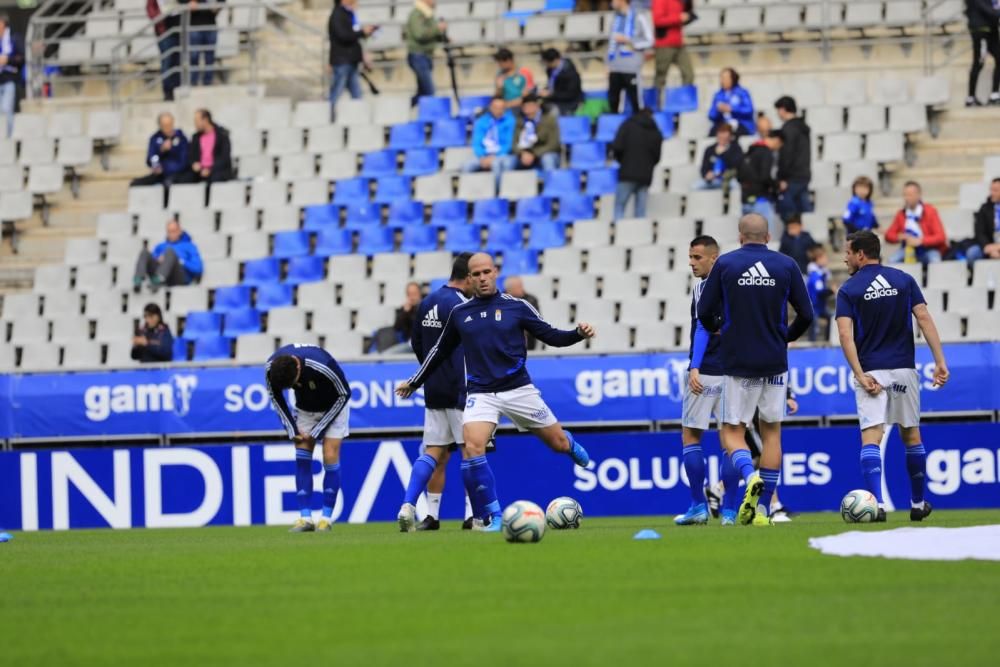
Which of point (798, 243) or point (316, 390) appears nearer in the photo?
point (316, 390)

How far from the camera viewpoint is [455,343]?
14.3 meters

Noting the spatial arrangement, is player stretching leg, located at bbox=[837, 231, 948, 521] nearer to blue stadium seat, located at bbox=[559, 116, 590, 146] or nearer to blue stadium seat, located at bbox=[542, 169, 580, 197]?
blue stadium seat, located at bbox=[542, 169, 580, 197]

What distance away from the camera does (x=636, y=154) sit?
23.7 m

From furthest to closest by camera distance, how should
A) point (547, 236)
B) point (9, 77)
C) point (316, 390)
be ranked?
point (9, 77)
point (547, 236)
point (316, 390)

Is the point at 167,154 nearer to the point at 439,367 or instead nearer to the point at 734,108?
the point at 734,108

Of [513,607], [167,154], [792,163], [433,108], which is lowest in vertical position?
[513,607]

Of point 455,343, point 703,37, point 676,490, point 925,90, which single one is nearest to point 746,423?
point 455,343

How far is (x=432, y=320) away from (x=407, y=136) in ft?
39.3

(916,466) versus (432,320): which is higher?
(432,320)

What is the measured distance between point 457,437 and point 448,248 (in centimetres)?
994

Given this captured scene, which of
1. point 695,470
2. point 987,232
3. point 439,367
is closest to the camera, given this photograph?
point 695,470

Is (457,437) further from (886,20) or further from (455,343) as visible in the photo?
(886,20)

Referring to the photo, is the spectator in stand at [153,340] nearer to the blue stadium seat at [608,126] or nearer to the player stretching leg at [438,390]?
the blue stadium seat at [608,126]

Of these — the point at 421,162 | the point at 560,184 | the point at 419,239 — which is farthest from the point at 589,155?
the point at 419,239
